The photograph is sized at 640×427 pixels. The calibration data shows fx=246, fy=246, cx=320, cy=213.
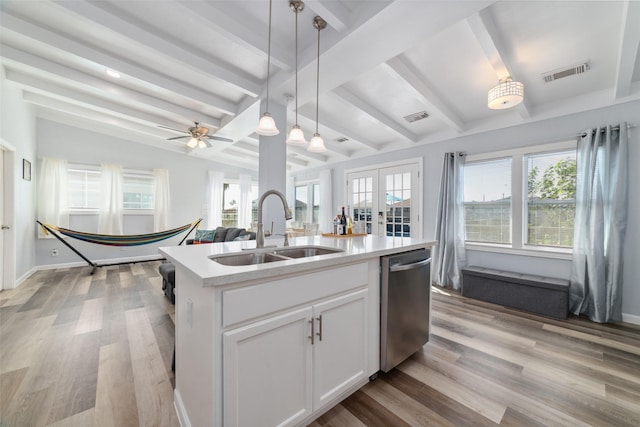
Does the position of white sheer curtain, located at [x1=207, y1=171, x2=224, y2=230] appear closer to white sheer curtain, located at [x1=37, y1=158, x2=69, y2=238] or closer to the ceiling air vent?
white sheer curtain, located at [x1=37, y1=158, x2=69, y2=238]

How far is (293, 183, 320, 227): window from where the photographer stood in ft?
22.0

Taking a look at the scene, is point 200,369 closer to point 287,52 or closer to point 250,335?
point 250,335

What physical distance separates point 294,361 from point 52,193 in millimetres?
6052

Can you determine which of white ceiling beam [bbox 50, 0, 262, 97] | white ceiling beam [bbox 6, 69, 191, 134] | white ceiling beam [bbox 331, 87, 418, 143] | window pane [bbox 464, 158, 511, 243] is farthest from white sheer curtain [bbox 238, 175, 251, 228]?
window pane [bbox 464, 158, 511, 243]

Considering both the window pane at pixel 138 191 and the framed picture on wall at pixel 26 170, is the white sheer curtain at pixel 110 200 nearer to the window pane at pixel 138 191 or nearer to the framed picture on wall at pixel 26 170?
the window pane at pixel 138 191

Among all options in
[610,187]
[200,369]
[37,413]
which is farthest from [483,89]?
[37,413]

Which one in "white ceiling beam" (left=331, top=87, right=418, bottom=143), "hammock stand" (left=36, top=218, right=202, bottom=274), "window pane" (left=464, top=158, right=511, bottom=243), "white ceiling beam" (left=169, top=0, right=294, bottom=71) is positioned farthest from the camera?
"hammock stand" (left=36, top=218, right=202, bottom=274)

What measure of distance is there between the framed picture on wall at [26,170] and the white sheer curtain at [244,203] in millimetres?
3903

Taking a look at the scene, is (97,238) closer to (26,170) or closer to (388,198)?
(26,170)

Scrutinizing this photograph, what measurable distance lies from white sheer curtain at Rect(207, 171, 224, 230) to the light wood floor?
376cm

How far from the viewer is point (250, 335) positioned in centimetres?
103

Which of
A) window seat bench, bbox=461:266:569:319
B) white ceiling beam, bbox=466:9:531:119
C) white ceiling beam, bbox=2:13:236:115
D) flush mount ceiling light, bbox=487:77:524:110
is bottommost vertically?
window seat bench, bbox=461:266:569:319

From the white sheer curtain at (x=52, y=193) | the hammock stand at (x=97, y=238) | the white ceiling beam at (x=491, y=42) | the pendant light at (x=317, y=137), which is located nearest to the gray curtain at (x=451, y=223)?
the white ceiling beam at (x=491, y=42)

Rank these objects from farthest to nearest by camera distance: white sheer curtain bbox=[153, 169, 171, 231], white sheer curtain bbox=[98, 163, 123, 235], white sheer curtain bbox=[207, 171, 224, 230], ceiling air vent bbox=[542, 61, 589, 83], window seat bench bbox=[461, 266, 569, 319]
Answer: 1. white sheer curtain bbox=[207, 171, 224, 230]
2. white sheer curtain bbox=[153, 169, 171, 231]
3. white sheer curtain bbox=[98, 163, 123, 235]
4. window seat bench bbox=[461, 266, 569, 319]
5. ceiling air vent bbox=[542, 61, 589, 83]
